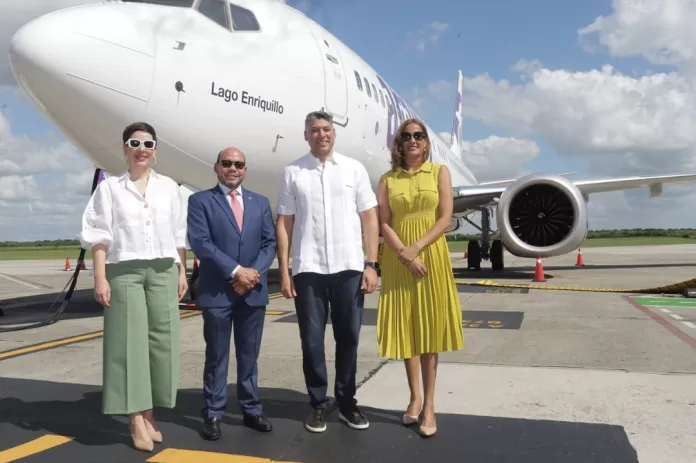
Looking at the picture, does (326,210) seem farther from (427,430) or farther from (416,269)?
(427,430)

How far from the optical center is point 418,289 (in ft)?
11.0

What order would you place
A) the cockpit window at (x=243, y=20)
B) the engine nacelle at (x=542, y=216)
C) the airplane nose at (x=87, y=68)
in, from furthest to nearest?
the engine nacelle at (x=542, y=216)
the cockpit window at (x=243, y=20)
the airplane nose at (x=87, y=68)

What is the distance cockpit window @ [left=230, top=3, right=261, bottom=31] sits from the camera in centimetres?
709

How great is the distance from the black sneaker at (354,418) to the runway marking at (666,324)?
11.3 ft

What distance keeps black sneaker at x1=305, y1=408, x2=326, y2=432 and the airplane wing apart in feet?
34.5

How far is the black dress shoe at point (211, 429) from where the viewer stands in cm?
307

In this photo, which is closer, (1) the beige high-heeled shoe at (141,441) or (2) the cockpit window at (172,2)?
(1) the beige high-heeled shoe at (141,441)

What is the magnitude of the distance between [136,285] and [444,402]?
6.44 feet

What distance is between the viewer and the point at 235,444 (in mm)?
3008

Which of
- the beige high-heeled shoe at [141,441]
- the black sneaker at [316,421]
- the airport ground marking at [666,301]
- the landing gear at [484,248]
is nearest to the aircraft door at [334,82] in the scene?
the airport ground marking at [666,301]

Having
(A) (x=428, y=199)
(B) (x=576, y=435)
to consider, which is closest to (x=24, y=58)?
(A) (x=428, y=199)

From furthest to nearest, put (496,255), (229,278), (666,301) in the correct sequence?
(496,255) → (666,301) → (229,278)

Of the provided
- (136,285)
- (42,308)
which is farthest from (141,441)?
(42,308)

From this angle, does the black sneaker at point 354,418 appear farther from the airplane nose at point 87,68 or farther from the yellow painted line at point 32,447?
the airplane nose at point 87,68
